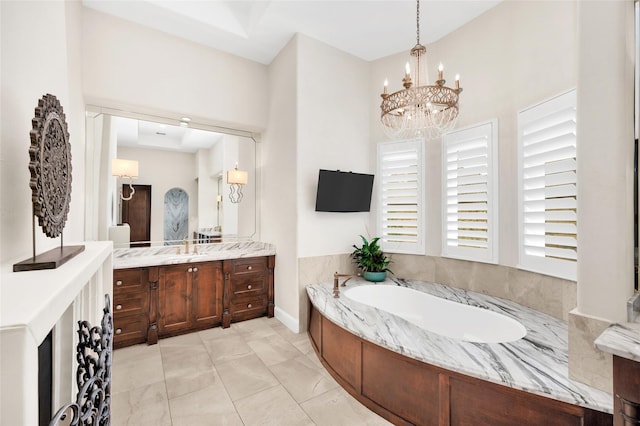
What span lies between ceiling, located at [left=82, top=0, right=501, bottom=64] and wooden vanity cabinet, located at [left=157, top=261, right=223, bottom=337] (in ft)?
8.99

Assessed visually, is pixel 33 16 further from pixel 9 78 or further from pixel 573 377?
pixel 573 377

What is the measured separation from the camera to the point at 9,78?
39.5 inches

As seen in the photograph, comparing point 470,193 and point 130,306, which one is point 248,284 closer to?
point 130,306

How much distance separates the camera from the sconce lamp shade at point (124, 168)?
10.2ft

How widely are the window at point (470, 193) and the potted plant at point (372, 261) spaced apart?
76 cm

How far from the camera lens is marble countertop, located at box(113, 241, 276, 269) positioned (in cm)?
295

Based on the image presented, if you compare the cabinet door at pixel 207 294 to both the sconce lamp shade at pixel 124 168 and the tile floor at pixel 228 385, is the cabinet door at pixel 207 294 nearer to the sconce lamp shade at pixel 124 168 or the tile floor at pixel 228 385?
the tile floor at pixel 228 385

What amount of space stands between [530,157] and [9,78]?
131 inches

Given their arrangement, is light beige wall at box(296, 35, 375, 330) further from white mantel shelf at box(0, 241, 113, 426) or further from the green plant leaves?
white mantel shelf at box(0, 241, 113, 426)

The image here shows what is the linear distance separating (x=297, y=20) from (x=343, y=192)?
2005 mm

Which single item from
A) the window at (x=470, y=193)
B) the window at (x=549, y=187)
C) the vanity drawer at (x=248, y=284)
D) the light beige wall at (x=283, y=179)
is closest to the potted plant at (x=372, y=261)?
the window at (x=470, y=193)

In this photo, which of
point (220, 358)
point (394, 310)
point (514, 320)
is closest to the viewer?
point (514, 320)

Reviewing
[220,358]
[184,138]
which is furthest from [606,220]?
[184,138]

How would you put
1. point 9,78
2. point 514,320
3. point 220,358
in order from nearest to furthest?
point 9,78 → point 514,320 → point 220,358
